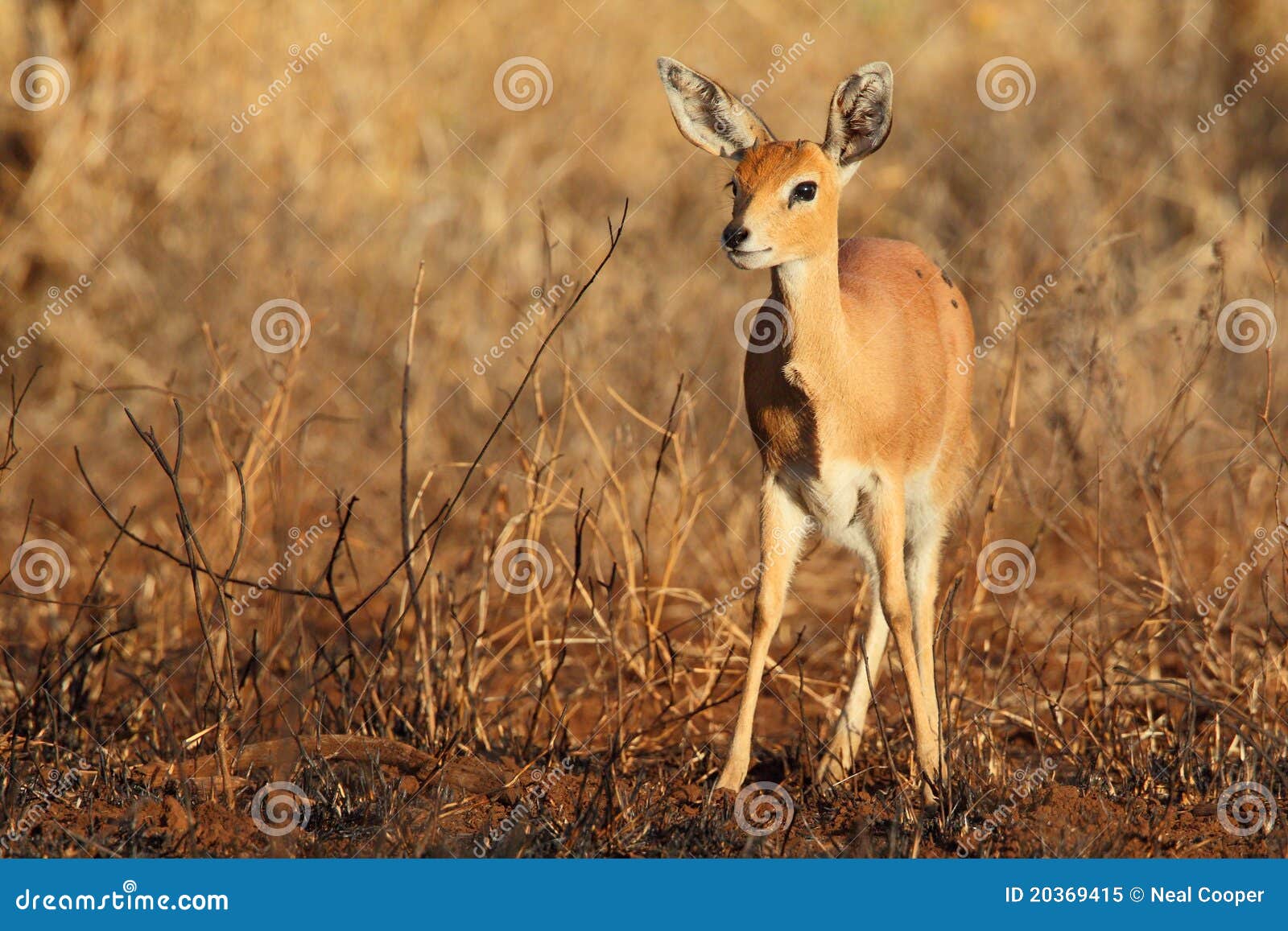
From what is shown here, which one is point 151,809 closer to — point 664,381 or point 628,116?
point 664,381

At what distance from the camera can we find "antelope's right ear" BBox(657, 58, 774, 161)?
4.30 meters

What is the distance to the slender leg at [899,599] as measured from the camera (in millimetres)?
4340

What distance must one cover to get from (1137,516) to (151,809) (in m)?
4.41

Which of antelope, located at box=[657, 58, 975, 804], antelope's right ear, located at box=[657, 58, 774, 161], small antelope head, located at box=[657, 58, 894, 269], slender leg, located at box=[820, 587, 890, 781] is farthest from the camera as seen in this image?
slender leg, located at box=[820, 587, 890, 781]

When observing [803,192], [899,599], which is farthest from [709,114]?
[899,599]

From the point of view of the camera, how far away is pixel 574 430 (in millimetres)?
8570

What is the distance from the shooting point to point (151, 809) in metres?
4.17

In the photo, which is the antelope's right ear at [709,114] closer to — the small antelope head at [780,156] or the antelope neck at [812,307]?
the small antelope head at [780,156]

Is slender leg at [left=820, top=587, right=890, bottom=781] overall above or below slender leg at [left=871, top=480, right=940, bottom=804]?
below

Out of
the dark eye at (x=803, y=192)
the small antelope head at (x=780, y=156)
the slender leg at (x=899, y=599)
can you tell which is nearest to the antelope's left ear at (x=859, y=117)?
the small antelope head at (x=780, y=156)

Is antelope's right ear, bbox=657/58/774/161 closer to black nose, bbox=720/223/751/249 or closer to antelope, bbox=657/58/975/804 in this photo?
antelope, bbox=657/58/975/804

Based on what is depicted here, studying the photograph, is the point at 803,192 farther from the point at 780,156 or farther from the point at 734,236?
the point at 734,236

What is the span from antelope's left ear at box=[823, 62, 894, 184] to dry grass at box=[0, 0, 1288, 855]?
1065 millimetres

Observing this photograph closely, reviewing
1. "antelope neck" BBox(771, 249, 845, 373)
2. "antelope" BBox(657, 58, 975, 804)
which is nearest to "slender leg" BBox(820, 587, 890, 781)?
"antelope" BBox(657, 58, 975, 804)
